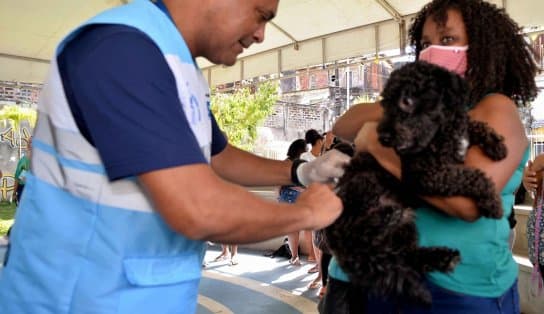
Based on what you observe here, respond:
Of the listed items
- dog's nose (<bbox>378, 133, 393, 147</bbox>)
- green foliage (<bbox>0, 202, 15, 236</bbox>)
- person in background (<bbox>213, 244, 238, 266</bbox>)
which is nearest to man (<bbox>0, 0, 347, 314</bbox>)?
dog's nose (<bbox>378, 133, 393, 147</bbox>)

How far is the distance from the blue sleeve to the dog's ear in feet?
2.47

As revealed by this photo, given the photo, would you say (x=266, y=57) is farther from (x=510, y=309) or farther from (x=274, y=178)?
(x=510, y=309)

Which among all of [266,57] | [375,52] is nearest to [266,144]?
[266,57]

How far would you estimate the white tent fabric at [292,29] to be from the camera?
19.1ft

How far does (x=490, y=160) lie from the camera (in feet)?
4.96

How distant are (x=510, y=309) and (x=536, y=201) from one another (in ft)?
6.66

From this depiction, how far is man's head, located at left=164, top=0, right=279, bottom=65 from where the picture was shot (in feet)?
4.57

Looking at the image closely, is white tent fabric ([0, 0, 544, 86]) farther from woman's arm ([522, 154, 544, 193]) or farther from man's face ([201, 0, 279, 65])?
man's face ([201, 0, 279, 65])

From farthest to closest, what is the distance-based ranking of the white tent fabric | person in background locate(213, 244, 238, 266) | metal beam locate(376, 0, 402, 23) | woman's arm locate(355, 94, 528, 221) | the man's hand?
person in background locate(213, 244, 238, 266), the white tent fabric, metal beam locate(376, 0, 402, 23), woman's arm locate(355, 94, 528, 221), the man's hand

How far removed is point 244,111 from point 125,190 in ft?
52.8

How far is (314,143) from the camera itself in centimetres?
684

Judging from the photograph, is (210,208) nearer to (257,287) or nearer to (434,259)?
(434,259)

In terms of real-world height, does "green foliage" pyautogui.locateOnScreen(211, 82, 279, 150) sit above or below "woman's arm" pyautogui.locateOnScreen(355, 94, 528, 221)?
above

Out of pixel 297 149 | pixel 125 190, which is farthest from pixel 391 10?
pixel 125 190
